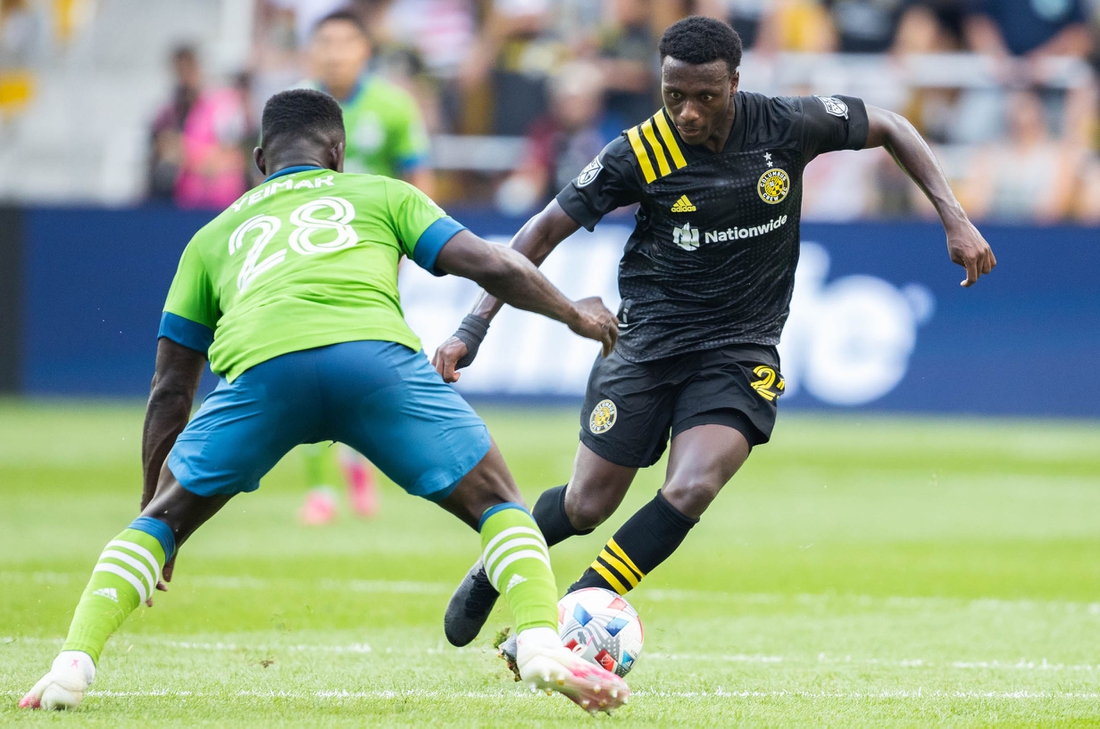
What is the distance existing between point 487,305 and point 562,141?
1125 cm

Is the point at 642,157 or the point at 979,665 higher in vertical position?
the point at 642,157

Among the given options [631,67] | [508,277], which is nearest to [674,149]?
[508,277]

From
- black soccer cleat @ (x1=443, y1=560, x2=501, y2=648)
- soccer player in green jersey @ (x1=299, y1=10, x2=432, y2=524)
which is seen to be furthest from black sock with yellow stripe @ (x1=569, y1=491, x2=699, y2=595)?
soccer player in green jersey @ (x1=299, y1=10, x2=432, y2=524)

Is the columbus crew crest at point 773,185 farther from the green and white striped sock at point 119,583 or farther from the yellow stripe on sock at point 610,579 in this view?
the green and white striped sock at point 119,583

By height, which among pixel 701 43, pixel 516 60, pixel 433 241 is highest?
pixel 701 43

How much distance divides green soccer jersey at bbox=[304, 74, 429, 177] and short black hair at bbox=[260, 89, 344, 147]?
5053 millimetres

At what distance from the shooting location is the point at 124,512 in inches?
395

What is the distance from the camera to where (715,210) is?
5742mm

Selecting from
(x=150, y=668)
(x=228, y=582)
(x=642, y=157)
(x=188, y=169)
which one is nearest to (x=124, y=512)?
(x=228, y=582)

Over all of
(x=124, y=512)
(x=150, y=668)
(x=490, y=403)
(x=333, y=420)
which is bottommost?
(x=490, y=403)

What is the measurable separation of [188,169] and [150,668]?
11946 mm

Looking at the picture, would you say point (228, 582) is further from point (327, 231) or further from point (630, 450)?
point (327, 231)

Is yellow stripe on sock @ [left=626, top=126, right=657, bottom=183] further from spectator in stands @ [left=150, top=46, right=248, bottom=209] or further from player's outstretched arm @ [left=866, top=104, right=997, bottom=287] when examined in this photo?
spectator in stands @ [left=150, top=46, right=248, bottom=209]

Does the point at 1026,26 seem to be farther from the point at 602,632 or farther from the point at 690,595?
the point at 602,632
